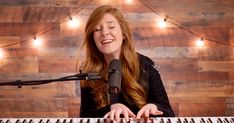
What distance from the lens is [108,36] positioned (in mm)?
1835

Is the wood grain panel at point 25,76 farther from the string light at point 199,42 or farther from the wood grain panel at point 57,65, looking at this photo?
the string light at point 199,42

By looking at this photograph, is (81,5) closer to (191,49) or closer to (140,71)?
(191,49)

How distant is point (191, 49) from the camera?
10.5 ft

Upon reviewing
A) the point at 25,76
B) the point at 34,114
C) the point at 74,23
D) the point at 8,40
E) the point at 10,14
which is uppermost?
the point at 10,14

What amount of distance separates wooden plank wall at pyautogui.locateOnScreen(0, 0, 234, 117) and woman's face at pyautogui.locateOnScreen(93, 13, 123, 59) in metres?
1.29

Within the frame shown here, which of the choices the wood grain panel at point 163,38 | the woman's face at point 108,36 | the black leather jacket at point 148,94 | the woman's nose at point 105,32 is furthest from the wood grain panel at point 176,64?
the woman's nose at point 105,32

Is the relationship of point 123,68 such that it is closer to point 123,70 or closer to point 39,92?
point 123,70

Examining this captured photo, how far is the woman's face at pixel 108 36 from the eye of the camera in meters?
1.84

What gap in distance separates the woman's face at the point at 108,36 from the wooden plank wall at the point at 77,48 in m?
1.29

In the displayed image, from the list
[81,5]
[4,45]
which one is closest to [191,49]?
[81,5]

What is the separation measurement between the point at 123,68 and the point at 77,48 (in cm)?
128

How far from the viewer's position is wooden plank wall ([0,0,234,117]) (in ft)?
10.5

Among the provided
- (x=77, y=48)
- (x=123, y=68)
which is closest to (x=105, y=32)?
(x=123, y=68)

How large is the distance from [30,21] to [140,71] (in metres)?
1.56
